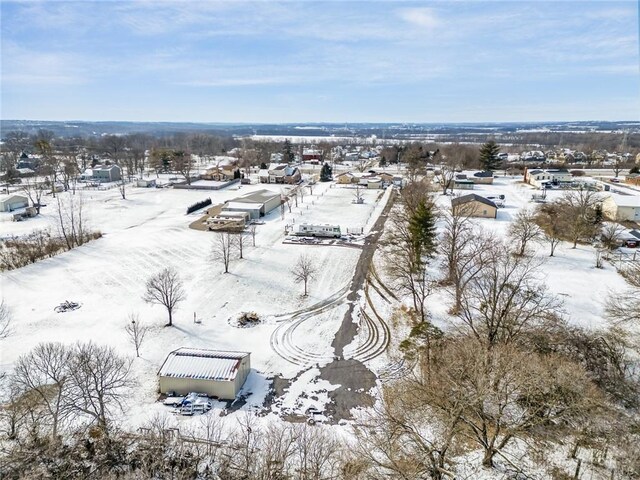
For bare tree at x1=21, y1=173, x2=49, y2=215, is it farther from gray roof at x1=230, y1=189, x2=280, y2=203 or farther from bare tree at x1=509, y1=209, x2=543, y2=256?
bare tree at x1=509, y1=209, x2=543, y2=256

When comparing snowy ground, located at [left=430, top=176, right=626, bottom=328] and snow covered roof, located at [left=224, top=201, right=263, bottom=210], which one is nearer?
snowy ground, located at [left=430, top=176, right=626, bottom=328]

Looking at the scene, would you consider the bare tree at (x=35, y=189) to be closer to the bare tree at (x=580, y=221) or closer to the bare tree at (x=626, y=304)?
the bare tree at (x=626, y=304)

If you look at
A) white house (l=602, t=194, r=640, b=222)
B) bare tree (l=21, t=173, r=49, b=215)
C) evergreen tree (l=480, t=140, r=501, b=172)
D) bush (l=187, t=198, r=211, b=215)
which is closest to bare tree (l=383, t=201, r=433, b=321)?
bush (l=187, t=198, r=211, b=215)

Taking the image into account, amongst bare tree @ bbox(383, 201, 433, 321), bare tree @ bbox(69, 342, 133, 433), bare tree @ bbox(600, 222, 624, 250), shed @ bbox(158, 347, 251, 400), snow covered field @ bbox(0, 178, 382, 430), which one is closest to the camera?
bare tree @ bbox(69, 342, 133, 433)

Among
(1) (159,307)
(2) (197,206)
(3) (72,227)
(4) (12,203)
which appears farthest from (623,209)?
(4) (12,203)

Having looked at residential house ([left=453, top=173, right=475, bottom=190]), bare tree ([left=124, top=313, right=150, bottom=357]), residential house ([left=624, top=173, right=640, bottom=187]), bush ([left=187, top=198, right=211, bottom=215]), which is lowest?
bare tree ([left=124, top=313, right=150, bottom=357])

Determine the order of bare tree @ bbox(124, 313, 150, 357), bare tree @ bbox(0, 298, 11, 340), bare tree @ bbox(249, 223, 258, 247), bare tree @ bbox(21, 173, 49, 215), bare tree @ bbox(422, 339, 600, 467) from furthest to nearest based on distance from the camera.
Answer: bare tree @ bbox(21, 173, 49, 215)
bare tree @ bbox(249, 223, 258, 247)
bare tree @ bbox(0, 298, 11, 340)
bare tree @ bbox(124, 313, 150, 357)
bare tree @ bbox(422, 339, 600, 467)
